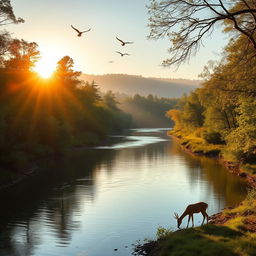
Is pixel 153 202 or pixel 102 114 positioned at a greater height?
pixel 102 114

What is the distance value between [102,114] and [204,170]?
245ft

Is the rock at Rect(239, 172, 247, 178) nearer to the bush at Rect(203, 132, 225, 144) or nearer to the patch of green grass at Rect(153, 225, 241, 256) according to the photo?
the bush at Rect(203, 132, 225, 144)

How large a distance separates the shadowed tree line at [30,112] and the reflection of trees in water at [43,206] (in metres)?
6.54

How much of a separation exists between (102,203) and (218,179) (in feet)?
62.7

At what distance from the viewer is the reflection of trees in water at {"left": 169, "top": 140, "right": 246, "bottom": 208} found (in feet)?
120

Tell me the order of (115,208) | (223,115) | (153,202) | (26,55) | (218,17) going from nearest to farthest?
1. (218,17)
2. (115,208)
3. (153,202)
4. (223,115)
5. (26,55)

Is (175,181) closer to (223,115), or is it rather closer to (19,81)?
(223,115)

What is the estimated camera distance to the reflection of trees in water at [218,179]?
3650 cm

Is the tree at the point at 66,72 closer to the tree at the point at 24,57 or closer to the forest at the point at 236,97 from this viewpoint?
the tree at the point at 24,57

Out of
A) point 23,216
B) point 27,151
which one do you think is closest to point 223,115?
point 27,151

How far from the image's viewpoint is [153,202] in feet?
113

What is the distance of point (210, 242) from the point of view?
17984mm

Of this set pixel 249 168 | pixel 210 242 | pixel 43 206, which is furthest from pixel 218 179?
pixel 210 242

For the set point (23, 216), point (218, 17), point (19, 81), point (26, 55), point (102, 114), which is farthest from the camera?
point (102, 114)
